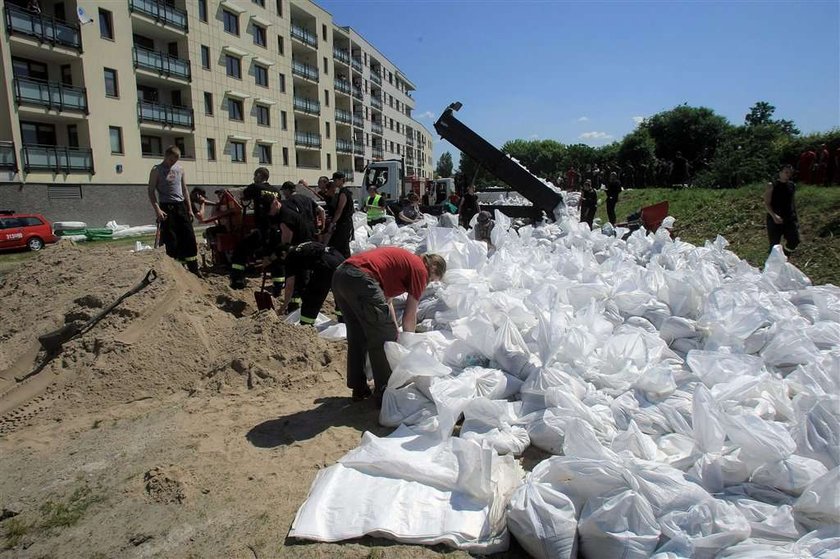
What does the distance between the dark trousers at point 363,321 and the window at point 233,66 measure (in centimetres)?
2712

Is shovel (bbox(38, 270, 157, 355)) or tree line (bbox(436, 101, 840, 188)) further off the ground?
tree line (bbox(436, 101, 840, 188))

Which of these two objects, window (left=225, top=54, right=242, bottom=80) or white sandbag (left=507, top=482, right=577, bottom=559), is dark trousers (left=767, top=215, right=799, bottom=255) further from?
window (left=225, top=54, right=242, bottom=80)

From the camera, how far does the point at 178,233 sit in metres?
5.67

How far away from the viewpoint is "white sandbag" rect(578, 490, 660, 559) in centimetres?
188

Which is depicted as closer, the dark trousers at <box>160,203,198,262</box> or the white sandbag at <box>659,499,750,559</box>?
the white sandbag at <box>659,499,750,559</box>

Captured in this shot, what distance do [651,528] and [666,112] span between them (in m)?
38.0

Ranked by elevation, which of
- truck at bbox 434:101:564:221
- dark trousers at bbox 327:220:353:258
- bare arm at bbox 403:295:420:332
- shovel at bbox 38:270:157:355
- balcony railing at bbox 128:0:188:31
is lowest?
shovel at bbox 38:270:157:355

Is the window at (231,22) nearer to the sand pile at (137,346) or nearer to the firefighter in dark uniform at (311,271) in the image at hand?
the sand pile at (137,346)

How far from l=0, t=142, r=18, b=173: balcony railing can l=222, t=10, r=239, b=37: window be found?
524 inches

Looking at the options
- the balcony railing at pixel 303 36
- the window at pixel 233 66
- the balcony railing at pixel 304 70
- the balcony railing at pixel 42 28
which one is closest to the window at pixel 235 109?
the window at pixel 233 66

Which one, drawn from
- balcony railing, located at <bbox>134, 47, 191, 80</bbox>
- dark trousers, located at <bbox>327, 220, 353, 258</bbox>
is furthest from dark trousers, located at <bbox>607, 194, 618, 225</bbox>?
balcony railing, located at <bbox>134, 47, 191, 80</bbox>

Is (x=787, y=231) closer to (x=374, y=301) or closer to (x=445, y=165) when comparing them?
(x=374, y=301)

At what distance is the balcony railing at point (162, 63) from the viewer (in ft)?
69.3

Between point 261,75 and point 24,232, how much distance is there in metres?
19.0
